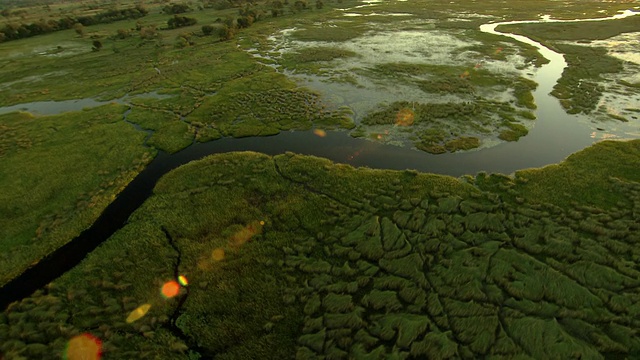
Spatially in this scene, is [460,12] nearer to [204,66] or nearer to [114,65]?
[204,66]

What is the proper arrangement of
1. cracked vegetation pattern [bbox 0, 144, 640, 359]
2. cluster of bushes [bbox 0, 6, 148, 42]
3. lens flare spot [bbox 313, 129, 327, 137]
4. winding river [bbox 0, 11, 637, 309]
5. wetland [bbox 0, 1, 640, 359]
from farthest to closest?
1. cluster of bushes [bbox 0, 6, 148, 42]
2. lens flare spot [bbox 313, 129, 327, 137]
3. winding river [bbox 0, 11, 637, 309]
4. wetland [bbox 0, 1, 640, 359]
5. cracked vegetation pattern [bbox 0, 144, 640, 359]

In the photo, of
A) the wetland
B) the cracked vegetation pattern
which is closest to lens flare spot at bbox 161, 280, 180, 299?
the wetland

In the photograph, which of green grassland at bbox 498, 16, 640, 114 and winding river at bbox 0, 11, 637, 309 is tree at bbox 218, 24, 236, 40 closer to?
winding river at bbox 0, 11, 637, 309

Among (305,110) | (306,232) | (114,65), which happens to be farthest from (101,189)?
(114,65)

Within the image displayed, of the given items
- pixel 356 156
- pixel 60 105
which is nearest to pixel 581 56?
pixel 356 156

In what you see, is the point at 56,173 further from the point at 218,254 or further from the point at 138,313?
the point at 218,254

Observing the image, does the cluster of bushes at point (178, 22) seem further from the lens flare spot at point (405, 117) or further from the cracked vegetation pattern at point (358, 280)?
the cracked vegetation pattern at point (358, 280)
